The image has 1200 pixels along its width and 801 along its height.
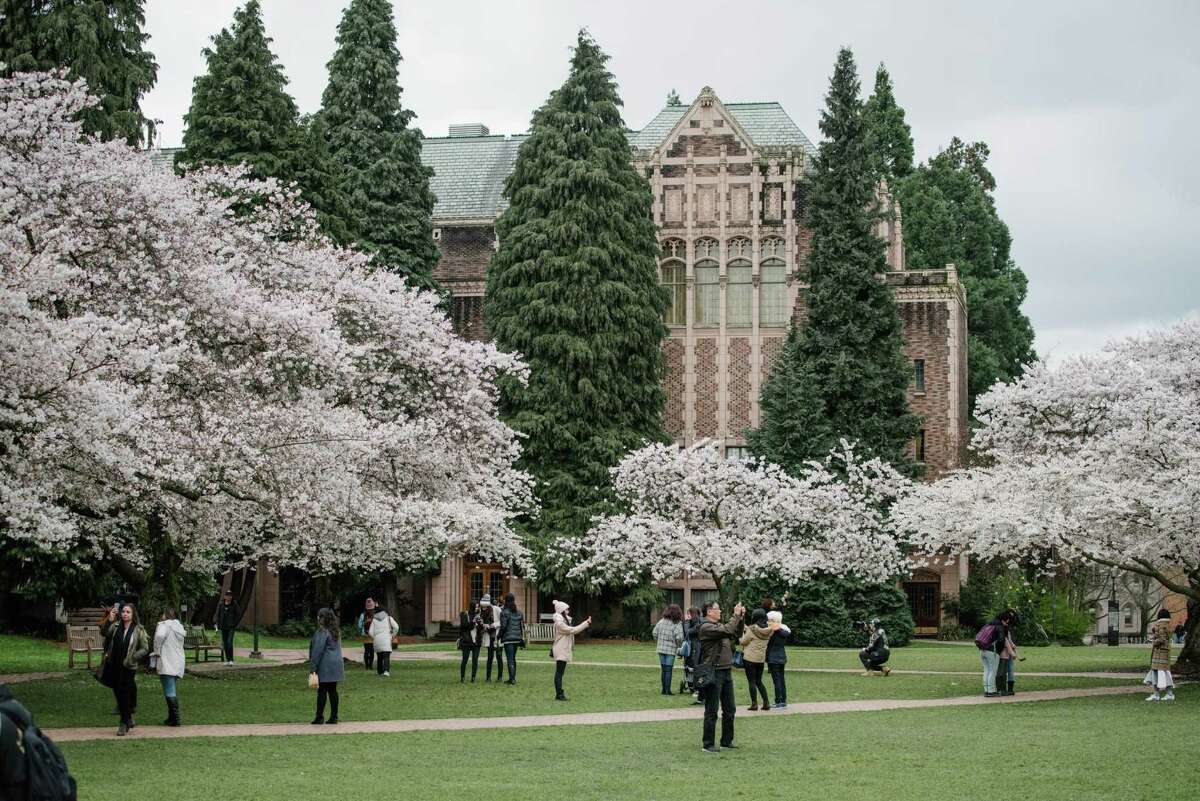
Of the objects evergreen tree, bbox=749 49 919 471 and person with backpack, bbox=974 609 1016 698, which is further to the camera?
evergreen tree, bbox=749 49 919 471

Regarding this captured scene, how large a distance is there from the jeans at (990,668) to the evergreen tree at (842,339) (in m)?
23.4

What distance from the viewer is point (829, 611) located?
48.3 m

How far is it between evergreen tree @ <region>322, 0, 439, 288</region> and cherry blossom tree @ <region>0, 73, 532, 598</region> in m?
17.0

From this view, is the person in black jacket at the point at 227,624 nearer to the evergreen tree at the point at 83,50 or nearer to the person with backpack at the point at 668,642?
the evergreen tree at the point at 83,50

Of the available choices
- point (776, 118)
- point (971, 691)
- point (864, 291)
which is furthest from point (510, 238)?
point (971, 691)

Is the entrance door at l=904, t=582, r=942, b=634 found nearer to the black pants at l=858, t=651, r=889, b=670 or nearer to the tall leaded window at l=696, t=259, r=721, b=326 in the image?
the tall leaded window at l=696, t=259, r=721, b=326

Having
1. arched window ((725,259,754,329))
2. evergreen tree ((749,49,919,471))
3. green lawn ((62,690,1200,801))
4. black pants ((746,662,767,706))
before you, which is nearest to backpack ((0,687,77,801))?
green lawn ((62,690,1200,801))

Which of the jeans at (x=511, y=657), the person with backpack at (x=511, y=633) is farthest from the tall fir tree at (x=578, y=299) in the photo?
the jeans at (x=511, y=657)

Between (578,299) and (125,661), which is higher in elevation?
(578,299)

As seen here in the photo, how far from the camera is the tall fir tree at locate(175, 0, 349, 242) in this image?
40.8 metres

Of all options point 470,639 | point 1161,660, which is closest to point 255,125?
point 470,639

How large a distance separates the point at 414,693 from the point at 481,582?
2875 cm

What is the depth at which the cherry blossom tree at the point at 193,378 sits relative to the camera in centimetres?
1883

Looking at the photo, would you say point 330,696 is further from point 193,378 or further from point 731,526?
point 731,526
